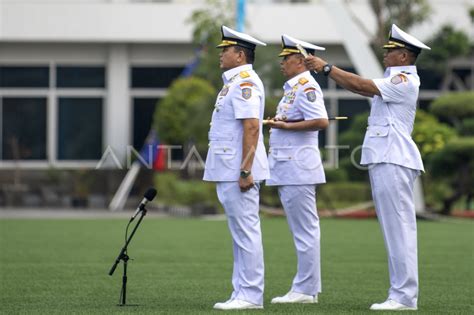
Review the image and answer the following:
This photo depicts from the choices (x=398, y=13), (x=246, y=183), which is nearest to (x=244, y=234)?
(x=246, y=183)

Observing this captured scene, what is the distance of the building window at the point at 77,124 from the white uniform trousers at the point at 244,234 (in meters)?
29.6

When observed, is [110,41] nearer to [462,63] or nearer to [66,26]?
[66,26]

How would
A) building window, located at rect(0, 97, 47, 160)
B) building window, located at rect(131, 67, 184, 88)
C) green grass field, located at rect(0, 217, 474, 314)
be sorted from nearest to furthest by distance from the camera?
1. green grass field, located at rect(0, 217, 474, 314)
2. building window, located at rect(0, 97, 47, 160)
3. building window, located at rect(131, 67, 184, 88)

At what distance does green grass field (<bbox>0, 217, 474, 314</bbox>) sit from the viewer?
9852 mm

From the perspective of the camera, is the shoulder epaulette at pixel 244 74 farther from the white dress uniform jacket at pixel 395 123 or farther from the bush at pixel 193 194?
the bush at pixel 193 194

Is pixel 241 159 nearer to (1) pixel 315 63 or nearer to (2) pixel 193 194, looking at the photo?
(1) pixel 315 63

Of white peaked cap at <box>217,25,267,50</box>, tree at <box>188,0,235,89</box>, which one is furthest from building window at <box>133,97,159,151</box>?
white peaked cap at <box>217,25,267,50</box>

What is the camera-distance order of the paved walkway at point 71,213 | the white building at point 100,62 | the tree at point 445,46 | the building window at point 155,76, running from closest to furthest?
the paved walkway at point 71,213
the tree at point 445,46
the white building at point 100,62
the building window at point 155,76

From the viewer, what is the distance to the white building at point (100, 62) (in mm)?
37281

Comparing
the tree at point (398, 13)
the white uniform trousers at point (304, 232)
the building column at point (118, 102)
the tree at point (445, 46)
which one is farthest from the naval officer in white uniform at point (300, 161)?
the building column at point (118, 102)

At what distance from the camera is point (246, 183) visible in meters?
9.42

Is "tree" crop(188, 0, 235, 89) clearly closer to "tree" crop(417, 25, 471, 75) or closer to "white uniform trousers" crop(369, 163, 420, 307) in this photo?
"tree" crop(417, 25, 471, 75)

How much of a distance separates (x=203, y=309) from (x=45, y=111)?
30063mm

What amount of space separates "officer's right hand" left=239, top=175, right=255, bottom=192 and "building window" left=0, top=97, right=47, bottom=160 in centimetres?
2953
